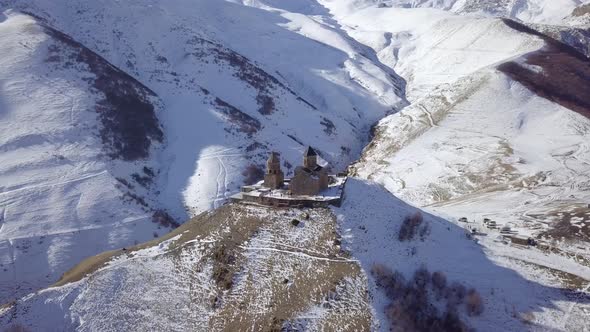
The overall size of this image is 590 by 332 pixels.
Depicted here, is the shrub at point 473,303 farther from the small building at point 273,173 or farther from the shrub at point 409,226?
the small building at point 273,173

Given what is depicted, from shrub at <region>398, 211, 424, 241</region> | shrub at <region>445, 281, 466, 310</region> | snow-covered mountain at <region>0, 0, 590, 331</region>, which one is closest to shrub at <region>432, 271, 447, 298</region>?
snow-covered mountain at <region>0, 0, 590, 331</region>

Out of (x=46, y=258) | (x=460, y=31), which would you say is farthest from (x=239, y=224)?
(x=460, y=31)

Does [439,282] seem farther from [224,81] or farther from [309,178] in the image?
[224,81]

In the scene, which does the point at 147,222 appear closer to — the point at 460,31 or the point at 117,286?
the point at 117,286

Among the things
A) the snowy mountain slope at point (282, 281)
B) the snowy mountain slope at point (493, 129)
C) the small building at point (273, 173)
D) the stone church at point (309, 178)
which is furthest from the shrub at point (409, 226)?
the small building at point (273, 173)

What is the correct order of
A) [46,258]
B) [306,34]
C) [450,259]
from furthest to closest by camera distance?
[306,34] → [46,258] → [450,259]

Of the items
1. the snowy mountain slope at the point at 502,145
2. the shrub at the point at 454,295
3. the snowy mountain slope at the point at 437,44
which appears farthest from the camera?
the snowy mountain slope at the point at 437,44
